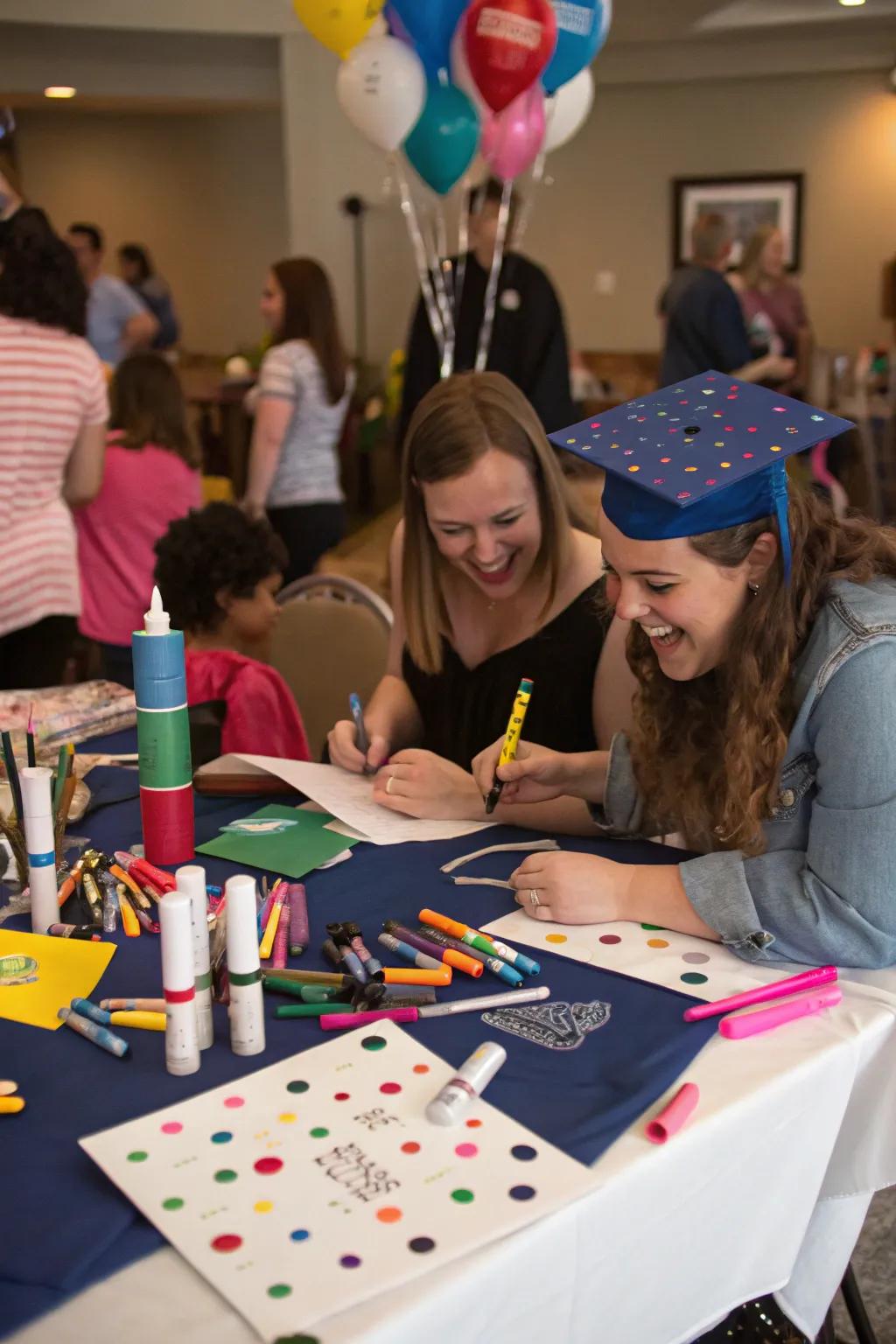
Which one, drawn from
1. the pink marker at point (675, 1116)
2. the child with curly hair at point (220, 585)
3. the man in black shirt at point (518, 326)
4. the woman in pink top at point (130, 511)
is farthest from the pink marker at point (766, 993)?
the man in black shirt at point (518, 326)

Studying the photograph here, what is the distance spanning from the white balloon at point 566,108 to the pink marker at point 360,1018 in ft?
10.6

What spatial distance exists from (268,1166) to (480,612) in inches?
47.4

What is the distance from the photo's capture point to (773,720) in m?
1.23

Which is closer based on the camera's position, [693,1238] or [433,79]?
[693,1238]

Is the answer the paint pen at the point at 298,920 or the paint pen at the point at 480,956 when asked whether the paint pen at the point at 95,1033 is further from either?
the paint pen at the point at 480,956

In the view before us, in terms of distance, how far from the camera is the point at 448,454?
1772 millimetres

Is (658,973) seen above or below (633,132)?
below

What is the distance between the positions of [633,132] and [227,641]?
8.16 m

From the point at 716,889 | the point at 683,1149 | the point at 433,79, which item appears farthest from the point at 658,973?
the point at 433,79

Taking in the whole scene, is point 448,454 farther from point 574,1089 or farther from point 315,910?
point 574,1089

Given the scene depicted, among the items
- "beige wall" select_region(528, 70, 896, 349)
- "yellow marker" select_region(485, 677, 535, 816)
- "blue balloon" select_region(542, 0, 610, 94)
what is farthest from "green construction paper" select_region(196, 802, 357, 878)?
"beige wall" select_region(528, 70, 896, 349)

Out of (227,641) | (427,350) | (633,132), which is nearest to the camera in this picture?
(227,641)

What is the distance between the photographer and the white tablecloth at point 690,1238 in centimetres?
78

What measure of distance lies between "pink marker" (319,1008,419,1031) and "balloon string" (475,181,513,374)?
3.09 meters
